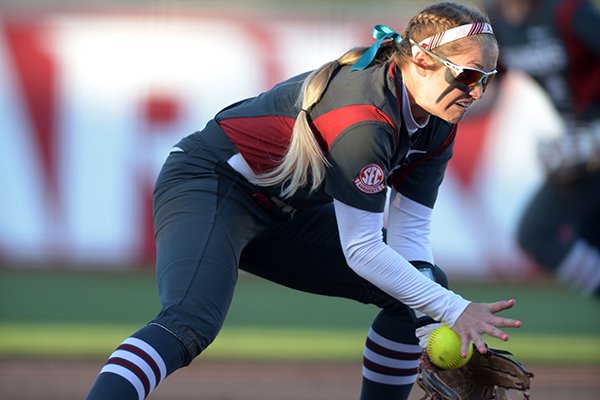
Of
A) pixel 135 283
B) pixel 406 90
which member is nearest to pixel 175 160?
pixel 406 90

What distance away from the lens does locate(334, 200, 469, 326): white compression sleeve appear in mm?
3033

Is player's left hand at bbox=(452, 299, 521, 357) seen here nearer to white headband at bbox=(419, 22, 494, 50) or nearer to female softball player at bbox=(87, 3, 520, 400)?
A: female softball player at bbox=(87, 3, 520, 400)

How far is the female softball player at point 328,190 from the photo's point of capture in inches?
117

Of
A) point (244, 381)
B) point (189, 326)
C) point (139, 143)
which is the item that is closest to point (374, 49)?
point (189, 326)

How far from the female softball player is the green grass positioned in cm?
273

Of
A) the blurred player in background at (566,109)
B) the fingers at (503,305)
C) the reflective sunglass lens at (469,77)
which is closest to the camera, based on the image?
the fingers at (503,305)

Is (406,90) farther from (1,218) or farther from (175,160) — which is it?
(1,218)

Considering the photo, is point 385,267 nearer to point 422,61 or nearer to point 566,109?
point 422,61

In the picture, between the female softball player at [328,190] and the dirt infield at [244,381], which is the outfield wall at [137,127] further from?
the female softball player at [328,190]

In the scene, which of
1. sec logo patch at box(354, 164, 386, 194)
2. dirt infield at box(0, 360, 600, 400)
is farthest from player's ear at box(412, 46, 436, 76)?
dirt infield at box(0, 360, 600, 400)

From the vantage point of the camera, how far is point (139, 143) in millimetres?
7945

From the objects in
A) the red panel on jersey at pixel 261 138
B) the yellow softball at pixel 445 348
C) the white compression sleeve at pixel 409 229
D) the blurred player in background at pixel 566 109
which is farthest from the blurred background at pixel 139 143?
the yellow softball at pixel 445 348

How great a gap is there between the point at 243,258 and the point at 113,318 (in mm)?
3606

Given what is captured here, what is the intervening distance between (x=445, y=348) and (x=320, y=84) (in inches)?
34.3
